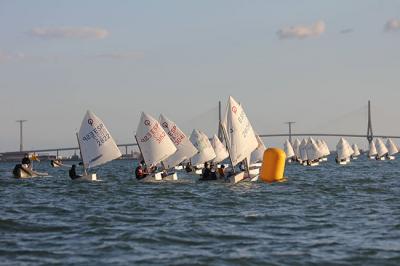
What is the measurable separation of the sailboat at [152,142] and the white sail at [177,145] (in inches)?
91.5

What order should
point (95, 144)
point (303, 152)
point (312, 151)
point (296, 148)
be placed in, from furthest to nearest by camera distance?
point (296, 148), point (303, 152), point (312, 151), point (95, 144)

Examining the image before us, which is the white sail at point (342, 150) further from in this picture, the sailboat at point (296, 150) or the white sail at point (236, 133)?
the white sail at point (236, 133)

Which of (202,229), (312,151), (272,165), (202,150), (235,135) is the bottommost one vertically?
(202,229)

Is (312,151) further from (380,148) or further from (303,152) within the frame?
(380,148)

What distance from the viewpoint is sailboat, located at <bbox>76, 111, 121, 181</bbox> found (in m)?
49.7

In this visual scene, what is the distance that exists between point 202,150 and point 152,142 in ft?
87.2

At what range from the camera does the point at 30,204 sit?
99.3 ft

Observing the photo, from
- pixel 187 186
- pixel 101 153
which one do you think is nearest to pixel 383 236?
pixel 187 186

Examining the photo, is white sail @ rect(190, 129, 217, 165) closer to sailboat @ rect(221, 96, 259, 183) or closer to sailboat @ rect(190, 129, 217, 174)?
sailboat @ rect(190, 129, 217, 174)

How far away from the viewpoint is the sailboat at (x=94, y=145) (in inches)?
1957

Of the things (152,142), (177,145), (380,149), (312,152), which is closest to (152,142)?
(152,142)

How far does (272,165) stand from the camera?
4300 cm

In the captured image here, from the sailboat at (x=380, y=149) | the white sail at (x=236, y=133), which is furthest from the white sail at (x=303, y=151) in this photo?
the white sail at (x=236, y=133)

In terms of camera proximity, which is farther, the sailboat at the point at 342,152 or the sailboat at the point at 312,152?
the sailboat at the point at 342,152
